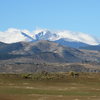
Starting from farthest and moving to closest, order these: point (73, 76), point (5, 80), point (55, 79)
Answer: point (73, 76), point (55, 79), point (5, 80)

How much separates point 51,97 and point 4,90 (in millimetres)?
14873

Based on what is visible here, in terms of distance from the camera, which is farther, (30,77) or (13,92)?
(30,77)

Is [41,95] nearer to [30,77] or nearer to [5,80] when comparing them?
[5,80]

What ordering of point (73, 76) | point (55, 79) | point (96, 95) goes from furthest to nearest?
point (73, 76) < point (55, 79) < point (96, 95)

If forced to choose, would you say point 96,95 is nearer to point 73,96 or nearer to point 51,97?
point 73,96

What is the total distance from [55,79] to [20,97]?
174 feet

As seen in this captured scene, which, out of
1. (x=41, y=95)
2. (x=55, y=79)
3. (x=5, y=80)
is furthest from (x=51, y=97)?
(x=55, y=79)

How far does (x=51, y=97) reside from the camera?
82.6 meters

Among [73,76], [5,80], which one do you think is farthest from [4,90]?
[73,76]

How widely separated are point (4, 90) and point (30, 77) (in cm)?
4304

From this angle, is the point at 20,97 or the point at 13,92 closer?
the point at 20,97

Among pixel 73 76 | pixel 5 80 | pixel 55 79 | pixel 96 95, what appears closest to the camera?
pixel 96 95

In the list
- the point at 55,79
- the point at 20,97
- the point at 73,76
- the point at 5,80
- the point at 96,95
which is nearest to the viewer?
the point at 20,97

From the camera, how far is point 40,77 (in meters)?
136
